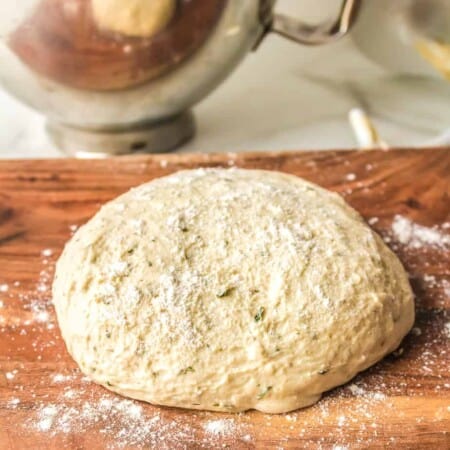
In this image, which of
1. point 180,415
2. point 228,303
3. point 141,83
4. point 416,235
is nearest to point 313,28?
point 141,83

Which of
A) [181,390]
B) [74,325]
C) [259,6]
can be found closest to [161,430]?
[181,390]

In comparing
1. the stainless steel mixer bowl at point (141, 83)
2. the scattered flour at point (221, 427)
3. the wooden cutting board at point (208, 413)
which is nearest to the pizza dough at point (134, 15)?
the stainless steel mixer bowl at point (141, 83)

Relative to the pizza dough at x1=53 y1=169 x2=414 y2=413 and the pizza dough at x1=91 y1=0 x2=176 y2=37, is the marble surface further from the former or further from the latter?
the pizza dough at x1=53 y1=169 x2=414 y2=413

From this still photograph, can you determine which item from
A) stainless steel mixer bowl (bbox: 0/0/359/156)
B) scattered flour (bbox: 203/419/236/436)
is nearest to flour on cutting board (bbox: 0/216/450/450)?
scattered flour (bbox: 203/419/236/436)

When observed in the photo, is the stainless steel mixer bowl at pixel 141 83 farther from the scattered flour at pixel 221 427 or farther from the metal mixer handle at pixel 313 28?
the scattered flour at pixel 221 427

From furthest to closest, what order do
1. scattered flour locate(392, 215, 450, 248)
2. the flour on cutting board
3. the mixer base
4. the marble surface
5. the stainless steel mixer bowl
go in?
1. the marble surface
2. the mixer base
3. the stainless steel mixer bowl
4. scattered flour locate(392, 215, 450, 248)
5. the flour on cutting board

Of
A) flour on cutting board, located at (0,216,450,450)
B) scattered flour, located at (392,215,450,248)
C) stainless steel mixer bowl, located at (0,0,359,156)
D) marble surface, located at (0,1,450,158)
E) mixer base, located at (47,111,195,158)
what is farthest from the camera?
marble surface, located at (0,1,450,158)

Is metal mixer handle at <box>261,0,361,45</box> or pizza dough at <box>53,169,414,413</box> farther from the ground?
metal mixer handle at <box>261,0,361,45</box>
